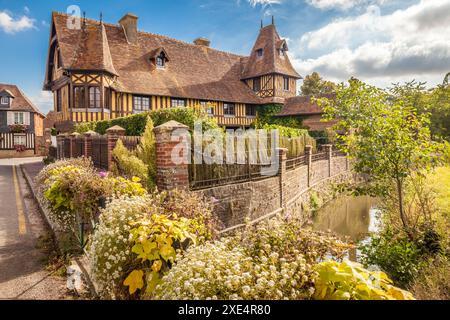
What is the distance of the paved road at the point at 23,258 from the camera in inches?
151

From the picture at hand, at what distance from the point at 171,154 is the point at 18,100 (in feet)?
122

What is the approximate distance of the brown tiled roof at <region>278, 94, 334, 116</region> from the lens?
24.7 meters

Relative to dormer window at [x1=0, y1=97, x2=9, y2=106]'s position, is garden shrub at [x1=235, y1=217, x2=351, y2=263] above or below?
below

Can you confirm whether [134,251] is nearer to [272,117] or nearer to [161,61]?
[161,61]

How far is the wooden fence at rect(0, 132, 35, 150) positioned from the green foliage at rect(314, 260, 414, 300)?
39143 millimetres

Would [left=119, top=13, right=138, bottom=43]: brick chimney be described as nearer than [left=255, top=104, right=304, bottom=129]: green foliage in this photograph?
Yes

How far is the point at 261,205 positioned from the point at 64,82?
53.3ft

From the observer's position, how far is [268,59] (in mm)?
26328

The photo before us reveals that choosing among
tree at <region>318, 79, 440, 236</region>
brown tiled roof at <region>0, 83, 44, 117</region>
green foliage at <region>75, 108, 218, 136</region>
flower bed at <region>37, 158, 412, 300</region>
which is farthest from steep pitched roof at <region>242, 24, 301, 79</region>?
brown tiled roof at <region>0, 83, 44, 117</region>

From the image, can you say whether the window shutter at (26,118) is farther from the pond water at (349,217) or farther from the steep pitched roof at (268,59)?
the pond water at (349,217)

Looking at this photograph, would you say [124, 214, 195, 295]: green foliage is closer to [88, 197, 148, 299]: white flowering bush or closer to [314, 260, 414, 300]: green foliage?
[88, 197, 148, 299]: white flowering bush
